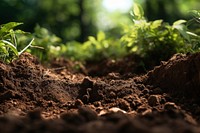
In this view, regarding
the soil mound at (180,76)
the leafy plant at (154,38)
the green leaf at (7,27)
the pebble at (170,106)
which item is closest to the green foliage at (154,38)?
the leafy plant at (154,38)

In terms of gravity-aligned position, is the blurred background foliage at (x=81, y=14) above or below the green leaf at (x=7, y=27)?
above

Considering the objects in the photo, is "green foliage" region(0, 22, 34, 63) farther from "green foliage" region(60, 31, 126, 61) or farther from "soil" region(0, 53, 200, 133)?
"green foliage" region(60, 31, 126, 61)

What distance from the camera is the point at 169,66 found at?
99.9 inches

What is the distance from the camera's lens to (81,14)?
50.2 ft

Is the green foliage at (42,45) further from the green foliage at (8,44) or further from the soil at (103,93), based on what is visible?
the soil at (103,93)

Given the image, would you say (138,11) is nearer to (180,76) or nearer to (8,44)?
(180,76)

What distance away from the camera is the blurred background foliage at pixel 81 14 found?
11.8 meters

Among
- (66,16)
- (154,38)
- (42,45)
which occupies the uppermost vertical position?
(66,16)

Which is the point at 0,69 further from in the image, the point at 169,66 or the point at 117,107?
the point at 169,66

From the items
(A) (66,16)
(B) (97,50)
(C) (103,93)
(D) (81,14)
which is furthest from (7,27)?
(A) (66,16)

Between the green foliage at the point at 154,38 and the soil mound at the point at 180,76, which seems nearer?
the soil mound at the point at 180,76

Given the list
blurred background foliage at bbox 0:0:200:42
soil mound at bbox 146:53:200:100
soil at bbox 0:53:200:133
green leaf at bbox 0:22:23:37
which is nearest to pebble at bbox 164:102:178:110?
soil at bbox 0:53:200:133

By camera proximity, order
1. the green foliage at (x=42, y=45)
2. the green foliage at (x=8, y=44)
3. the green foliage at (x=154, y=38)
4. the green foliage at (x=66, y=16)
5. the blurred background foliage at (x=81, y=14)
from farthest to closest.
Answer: the green foliage at (x=66, y=16)
the blurred background foliage at (x=81, y=14)
the green foliage at (x=42, y=45)
the green foliage at (x=154, y=38)
the green foliage at (x=8, y=44)

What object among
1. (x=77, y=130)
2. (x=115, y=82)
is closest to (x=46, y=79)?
(x=115, y=82)
